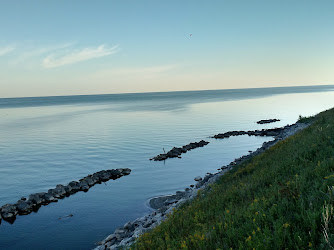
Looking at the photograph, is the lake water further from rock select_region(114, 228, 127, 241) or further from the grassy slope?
the grassy slope

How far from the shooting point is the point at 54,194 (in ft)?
76.9

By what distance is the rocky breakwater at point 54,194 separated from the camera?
795 inches

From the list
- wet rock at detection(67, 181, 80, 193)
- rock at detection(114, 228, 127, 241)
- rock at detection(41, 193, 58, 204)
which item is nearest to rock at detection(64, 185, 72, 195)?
wet rock at detection(67, 181, 80, 193)

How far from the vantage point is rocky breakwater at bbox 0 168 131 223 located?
2019cm

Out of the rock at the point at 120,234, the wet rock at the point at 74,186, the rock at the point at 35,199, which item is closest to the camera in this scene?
the rock at the point at 120,234

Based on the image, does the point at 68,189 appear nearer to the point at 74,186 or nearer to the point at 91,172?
the point at 74,186

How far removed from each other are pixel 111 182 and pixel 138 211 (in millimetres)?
7979

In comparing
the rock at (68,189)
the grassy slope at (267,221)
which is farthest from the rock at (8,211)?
the grassy slope at (267,221)

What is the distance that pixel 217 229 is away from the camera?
311 inches

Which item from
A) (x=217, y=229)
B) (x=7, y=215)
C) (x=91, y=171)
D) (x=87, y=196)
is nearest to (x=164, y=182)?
(x=87, y=196)

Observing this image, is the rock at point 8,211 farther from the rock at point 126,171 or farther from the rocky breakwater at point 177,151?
the rocky breakwater at point 177,151

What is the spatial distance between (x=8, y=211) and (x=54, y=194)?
404 cm

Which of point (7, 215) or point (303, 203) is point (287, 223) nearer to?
point (303, 203)

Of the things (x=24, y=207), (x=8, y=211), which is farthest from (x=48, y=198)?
(x=8, y=211)
